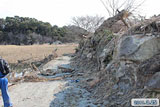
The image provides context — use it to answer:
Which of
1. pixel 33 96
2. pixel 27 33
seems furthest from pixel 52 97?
pixel 27 33

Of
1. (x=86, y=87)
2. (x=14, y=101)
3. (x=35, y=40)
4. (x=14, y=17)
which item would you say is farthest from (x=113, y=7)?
(x=14, y=17)

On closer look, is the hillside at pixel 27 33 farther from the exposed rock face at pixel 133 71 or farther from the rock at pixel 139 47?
the rock at pixel 139 47

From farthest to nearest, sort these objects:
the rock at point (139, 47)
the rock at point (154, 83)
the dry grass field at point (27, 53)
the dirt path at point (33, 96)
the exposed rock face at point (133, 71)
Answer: the dry grass field at point (27, 53) → the dirt path at point (33, 96) → the rock at point (139, 47) → the exposed rock face at point (133, 71) → the rock at point (154, 83)

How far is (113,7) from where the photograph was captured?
58.1 feet

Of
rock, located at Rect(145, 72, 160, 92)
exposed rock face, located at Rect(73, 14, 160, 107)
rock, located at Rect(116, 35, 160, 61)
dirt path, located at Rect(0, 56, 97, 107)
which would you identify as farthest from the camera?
dirt path, located at Rect(0, 56, 97, 107)

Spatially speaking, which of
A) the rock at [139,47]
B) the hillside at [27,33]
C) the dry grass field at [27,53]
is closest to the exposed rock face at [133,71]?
the rock at [139,47]

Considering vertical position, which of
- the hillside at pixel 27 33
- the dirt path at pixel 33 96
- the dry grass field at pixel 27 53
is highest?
the hillside at pixel 27 33

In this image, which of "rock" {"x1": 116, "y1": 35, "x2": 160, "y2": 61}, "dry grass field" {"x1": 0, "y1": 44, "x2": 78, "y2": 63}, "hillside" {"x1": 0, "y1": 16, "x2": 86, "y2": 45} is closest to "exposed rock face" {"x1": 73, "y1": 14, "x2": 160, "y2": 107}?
"rock" {"x1": 116, "y1": 35, "x2": 160, "y2": 61}

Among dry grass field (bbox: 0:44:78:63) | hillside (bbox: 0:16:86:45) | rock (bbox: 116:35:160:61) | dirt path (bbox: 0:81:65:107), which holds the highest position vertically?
hillside (bbox: 0:16:86:45)

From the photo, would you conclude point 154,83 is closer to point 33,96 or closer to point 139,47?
point 139,47

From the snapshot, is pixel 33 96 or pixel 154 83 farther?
pixel 33 96

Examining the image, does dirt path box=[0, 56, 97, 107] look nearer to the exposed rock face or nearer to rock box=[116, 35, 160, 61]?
the exposed rock face

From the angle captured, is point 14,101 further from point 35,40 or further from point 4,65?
point 35,40

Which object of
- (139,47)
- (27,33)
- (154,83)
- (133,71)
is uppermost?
(27,33)
